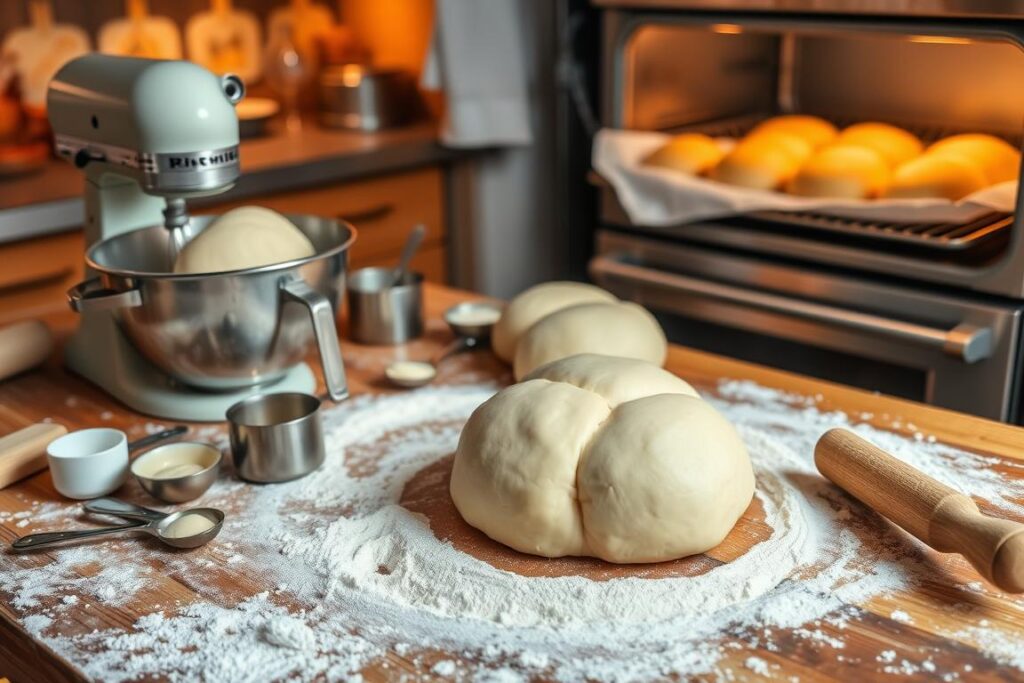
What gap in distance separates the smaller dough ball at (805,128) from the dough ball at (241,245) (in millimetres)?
950

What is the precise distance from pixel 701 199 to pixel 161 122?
0.94 m

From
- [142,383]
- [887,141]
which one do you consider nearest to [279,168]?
[142,383]

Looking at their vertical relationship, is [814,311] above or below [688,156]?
below

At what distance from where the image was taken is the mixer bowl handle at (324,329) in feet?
3.32

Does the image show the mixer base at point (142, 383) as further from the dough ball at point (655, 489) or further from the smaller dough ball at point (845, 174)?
the smaller dough ball at point (845, 174)

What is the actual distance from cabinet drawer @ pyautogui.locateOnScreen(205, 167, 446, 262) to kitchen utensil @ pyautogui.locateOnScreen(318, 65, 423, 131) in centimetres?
17

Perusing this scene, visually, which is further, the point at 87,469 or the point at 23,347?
the point at 23,347

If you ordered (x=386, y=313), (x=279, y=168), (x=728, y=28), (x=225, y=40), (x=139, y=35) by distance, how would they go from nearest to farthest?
(x=386, y=313) → (x=728, y=28) → (x=279, y=168) → (x=139, y=35) → (x=225, y=40)

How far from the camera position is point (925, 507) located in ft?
2.66

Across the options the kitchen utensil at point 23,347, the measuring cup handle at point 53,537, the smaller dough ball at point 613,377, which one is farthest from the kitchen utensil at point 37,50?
the smaller dough ball at point 613,377

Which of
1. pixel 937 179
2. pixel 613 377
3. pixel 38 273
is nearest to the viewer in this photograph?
pixel 613 377

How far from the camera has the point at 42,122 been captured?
2068 millimetres

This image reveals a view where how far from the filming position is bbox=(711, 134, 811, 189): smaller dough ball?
163 cm

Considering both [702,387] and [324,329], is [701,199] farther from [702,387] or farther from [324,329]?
[324,329]
